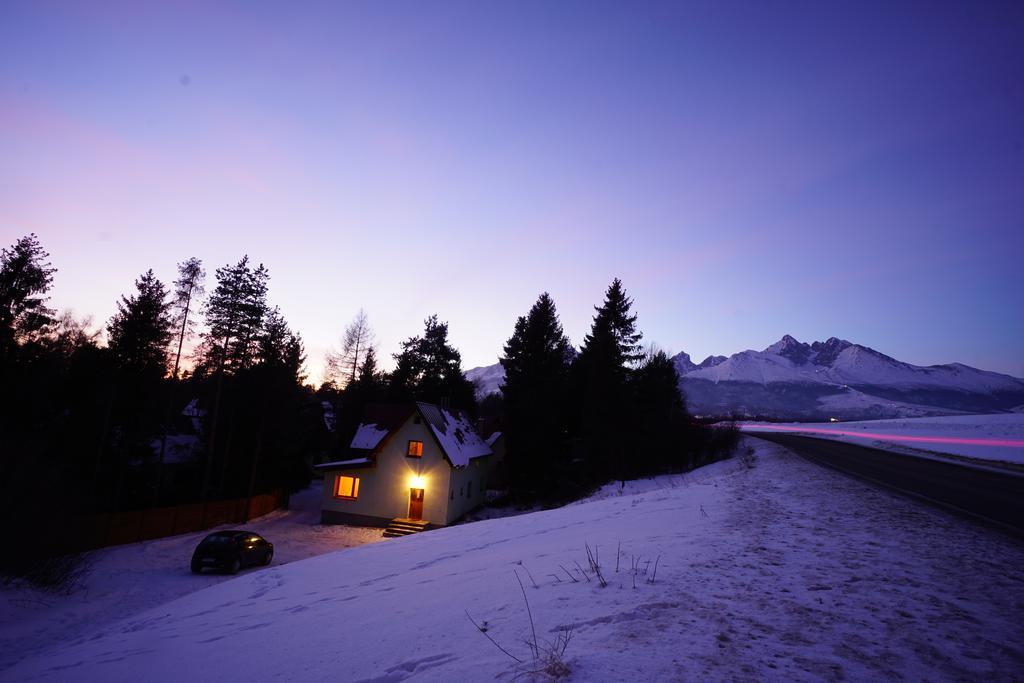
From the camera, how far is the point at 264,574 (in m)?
10.6

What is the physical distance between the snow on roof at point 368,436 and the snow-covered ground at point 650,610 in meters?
21.6

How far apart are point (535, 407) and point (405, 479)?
37.5 ft

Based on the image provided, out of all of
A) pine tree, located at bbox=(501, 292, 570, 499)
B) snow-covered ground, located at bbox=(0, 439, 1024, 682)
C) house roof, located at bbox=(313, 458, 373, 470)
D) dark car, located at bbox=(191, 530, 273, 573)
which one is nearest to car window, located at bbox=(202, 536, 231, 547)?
dark car, located at bbox=(191, 530, 273, 573)

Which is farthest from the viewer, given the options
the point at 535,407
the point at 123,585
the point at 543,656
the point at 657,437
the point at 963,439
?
the point at 535,407

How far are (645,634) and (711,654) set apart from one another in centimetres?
60

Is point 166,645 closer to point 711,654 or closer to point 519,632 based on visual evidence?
point 519,632

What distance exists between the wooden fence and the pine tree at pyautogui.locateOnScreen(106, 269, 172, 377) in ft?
25.6

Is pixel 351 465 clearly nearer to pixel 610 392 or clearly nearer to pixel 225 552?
pixel 225 552

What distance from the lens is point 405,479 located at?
2766 cm

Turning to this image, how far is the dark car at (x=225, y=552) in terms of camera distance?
1684 cm

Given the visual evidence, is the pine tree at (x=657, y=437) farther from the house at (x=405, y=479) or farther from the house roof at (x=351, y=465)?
the house roof at (x=351, y=465)

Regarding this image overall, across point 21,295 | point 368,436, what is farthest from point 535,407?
point 21,295

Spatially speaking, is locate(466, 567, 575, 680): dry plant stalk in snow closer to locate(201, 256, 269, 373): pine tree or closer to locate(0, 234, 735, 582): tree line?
locate(0, 234, 735, 582): tree line

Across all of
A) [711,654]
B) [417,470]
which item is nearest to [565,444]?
[417,470]
